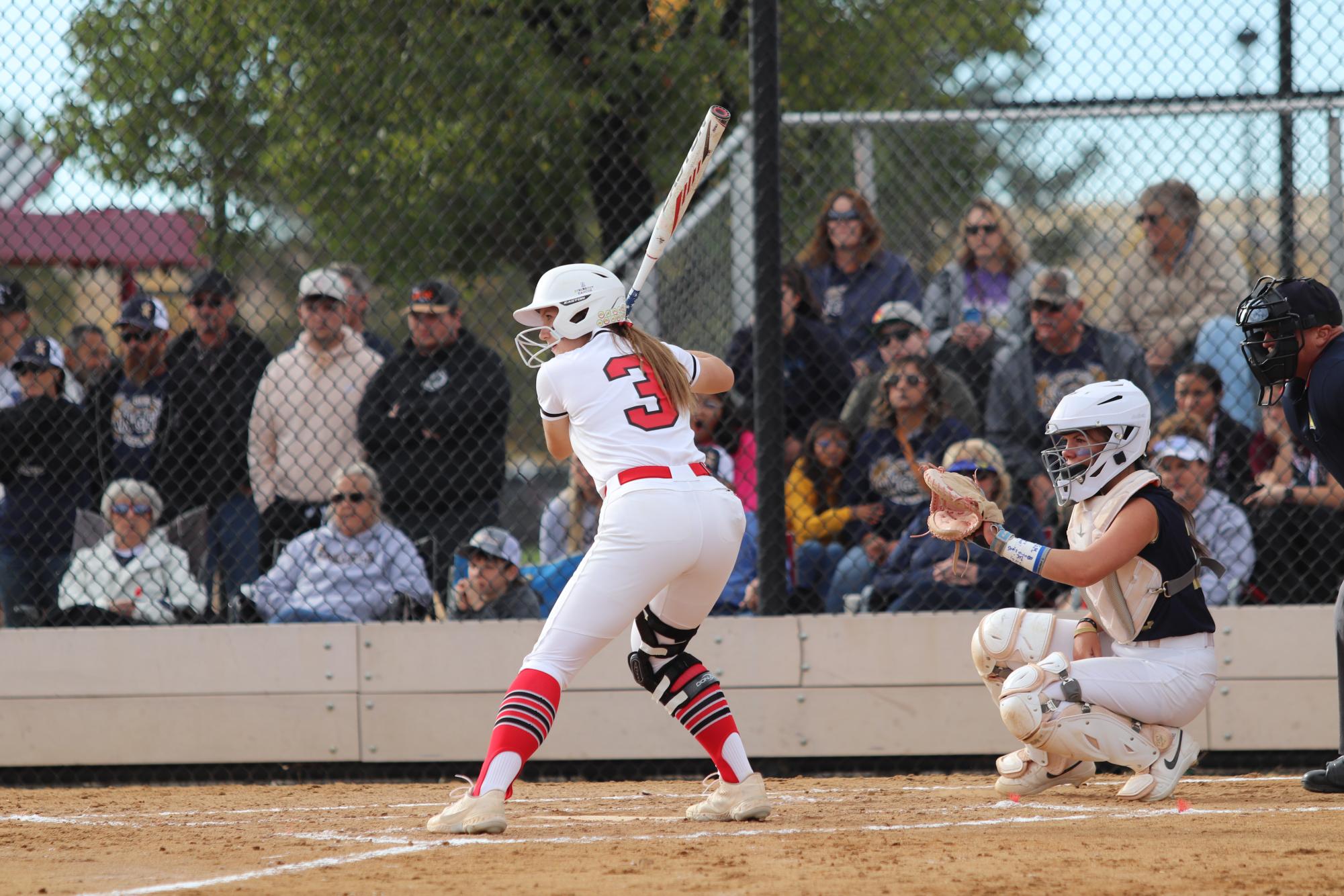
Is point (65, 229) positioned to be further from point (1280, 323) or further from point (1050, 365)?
point (1280, 323)

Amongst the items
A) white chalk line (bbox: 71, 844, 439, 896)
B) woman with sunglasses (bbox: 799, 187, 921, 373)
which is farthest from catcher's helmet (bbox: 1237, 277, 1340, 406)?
white chalk line (bbox: 71, 844, 439, 896)

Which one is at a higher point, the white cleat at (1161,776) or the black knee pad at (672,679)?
the black knee pad at (672,679)

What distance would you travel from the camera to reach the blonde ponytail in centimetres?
443

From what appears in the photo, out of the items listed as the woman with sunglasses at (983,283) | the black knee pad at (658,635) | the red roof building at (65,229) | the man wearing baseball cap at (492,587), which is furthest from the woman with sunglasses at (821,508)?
the red roof building at (65,229)

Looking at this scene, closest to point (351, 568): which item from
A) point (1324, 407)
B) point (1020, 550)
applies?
point (1020, 550)

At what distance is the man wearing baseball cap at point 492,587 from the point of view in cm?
625

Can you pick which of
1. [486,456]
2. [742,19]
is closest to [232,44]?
[486,456]

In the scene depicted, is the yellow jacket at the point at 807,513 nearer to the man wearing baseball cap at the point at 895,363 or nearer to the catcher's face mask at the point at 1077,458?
the man wearing baseball cap at the point at 895,363

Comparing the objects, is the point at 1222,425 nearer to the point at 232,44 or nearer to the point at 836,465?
the point at 836,465

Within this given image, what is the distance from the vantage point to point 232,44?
6.63 m

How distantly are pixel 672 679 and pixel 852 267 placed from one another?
3.07m

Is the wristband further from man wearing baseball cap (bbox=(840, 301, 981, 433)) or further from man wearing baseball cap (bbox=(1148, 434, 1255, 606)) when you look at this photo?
man wearing baseball cap (bbox=(840, 301, 981, 433))

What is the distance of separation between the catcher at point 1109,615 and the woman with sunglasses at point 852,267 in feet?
7.31

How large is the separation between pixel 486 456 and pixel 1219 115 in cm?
350
